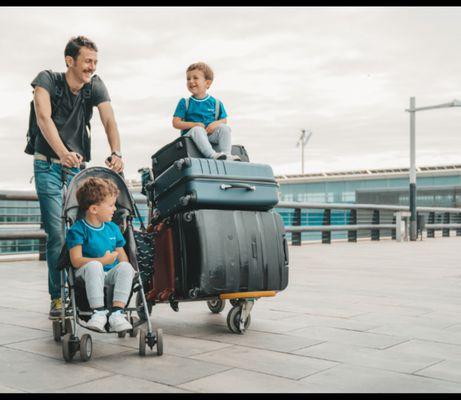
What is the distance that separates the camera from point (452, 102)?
22.9 metres

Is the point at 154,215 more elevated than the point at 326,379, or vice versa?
the point at 154,215

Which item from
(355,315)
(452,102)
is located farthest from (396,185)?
(355,315)

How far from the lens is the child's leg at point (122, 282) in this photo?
3.69 meters

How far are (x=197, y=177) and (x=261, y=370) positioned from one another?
1355mm

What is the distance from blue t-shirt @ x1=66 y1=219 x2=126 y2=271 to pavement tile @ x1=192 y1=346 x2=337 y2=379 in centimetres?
81

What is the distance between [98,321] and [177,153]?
140cm

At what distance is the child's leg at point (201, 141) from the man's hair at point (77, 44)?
86 cm

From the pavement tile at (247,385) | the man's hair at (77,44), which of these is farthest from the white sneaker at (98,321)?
the man's hair at (77,44)

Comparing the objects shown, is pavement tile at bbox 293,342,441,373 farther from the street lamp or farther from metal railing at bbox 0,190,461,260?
the street lamp

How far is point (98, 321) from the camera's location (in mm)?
3568

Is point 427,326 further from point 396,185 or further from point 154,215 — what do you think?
point 396,185

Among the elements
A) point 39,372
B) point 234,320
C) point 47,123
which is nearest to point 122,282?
point 39,372

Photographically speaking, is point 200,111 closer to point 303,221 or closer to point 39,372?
point 39,372

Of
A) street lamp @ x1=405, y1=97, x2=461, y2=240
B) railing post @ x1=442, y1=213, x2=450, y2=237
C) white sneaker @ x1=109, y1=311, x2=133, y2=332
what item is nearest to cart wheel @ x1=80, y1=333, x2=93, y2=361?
white sneaker @ x1=109, y1=311, x2=133, y2=332
